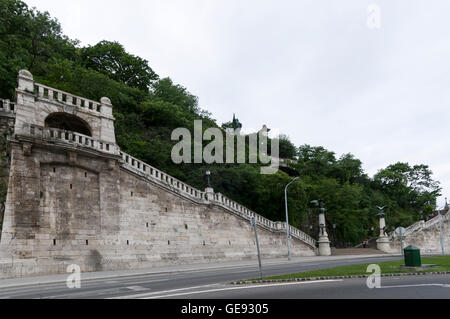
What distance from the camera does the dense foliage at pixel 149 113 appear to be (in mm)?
32344

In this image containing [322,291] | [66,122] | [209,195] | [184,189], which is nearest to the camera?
[322,291]

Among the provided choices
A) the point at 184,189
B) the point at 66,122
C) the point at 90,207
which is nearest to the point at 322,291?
the point at 90,207

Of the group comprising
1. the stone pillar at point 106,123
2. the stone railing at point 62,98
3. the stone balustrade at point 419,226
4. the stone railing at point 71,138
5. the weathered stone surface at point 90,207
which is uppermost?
the stone railing at point 62,98

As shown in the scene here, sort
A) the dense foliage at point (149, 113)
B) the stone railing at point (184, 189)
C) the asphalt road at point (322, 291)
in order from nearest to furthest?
the asphalt road at point (322, 291) < the stone railing at point (184, 189) < the dense foliage at point (149, 113)

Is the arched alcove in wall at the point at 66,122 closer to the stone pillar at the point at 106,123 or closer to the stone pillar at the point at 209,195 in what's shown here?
the stone pillar at the point at 106,123

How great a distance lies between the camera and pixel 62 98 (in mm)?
23719

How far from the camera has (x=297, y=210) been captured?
120 ft

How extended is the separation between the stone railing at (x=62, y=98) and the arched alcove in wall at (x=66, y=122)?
37.9 inches

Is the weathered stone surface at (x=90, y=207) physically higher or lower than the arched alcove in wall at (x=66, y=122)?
lower

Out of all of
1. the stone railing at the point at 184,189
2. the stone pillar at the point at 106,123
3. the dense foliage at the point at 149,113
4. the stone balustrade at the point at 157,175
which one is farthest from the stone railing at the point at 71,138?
the dense foliage at the point at 149,113

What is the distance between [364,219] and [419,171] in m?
29.2

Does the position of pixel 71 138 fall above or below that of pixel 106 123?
below

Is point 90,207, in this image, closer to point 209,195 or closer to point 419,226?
point 209,195

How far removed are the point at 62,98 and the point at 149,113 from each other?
15.3m
